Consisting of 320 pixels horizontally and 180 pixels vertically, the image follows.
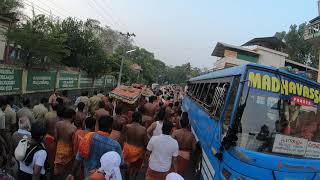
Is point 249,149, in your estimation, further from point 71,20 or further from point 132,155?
point 71,20

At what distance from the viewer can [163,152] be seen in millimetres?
6340

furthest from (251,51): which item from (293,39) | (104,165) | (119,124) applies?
(104,165)

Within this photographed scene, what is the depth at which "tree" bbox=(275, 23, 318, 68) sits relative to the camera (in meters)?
51.8

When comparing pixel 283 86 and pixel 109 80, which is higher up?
pixel 283 86

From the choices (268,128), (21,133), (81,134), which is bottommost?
(21,133)

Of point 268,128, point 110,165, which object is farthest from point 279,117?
point 110,165

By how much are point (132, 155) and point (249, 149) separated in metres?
2.23

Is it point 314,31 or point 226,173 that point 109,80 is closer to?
point 314,31

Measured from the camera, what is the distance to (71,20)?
28.9 meters

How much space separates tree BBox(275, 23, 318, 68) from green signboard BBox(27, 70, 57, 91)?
40029mm

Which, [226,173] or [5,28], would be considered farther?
[5,28]

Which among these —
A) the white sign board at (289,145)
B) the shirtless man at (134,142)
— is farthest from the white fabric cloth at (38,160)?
the white sign board at (289,145)

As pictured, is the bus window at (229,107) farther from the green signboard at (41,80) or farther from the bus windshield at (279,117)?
the green signboard at (41,80)

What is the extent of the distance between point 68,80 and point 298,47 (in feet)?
126
